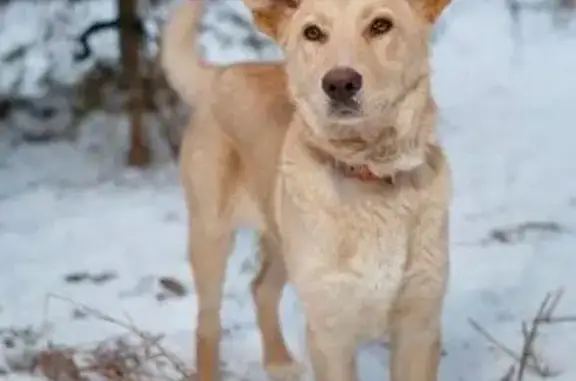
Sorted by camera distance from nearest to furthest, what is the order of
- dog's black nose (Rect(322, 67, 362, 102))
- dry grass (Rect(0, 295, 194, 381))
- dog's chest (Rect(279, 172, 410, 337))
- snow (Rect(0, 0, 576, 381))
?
1. dog's black nose (Rect(322, 67, 362, 102))
2. dog's chest (Rect(279, 172, 410, 337))
3. dry grass (Rect(0, 295, 194, 381))
4. snow (Rect(0, 0, 576, 381))

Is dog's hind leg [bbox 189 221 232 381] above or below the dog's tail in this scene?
below

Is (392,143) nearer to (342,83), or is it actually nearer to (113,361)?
(342,83)

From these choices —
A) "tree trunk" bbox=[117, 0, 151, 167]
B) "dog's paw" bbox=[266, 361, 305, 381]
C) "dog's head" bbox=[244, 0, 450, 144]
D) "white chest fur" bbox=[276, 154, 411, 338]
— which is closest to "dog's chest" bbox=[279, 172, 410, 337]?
"white chest fur" bbox=[276, 154, 411, 338]

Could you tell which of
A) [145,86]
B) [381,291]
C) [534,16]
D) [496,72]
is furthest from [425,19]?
[534,16]

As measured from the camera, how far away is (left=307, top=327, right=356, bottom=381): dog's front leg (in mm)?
2719

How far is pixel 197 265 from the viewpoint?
10.9 ft

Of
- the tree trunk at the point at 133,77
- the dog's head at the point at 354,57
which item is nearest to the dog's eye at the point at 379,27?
the dog's head at the point at 354,57

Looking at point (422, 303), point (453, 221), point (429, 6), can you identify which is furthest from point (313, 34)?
point (453, 221)

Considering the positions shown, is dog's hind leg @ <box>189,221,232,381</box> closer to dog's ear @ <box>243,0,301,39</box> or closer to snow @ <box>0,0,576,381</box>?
snow @ <box>0,0,576,381</box>

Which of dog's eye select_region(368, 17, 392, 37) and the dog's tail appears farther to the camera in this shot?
the dog's tail

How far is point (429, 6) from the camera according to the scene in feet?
8.46

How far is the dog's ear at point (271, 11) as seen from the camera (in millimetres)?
2654

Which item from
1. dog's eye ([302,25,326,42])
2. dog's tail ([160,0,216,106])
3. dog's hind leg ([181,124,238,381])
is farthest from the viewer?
dog's tail ([160,0,216,106])

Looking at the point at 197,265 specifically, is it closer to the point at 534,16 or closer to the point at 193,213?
the point at 193,213
